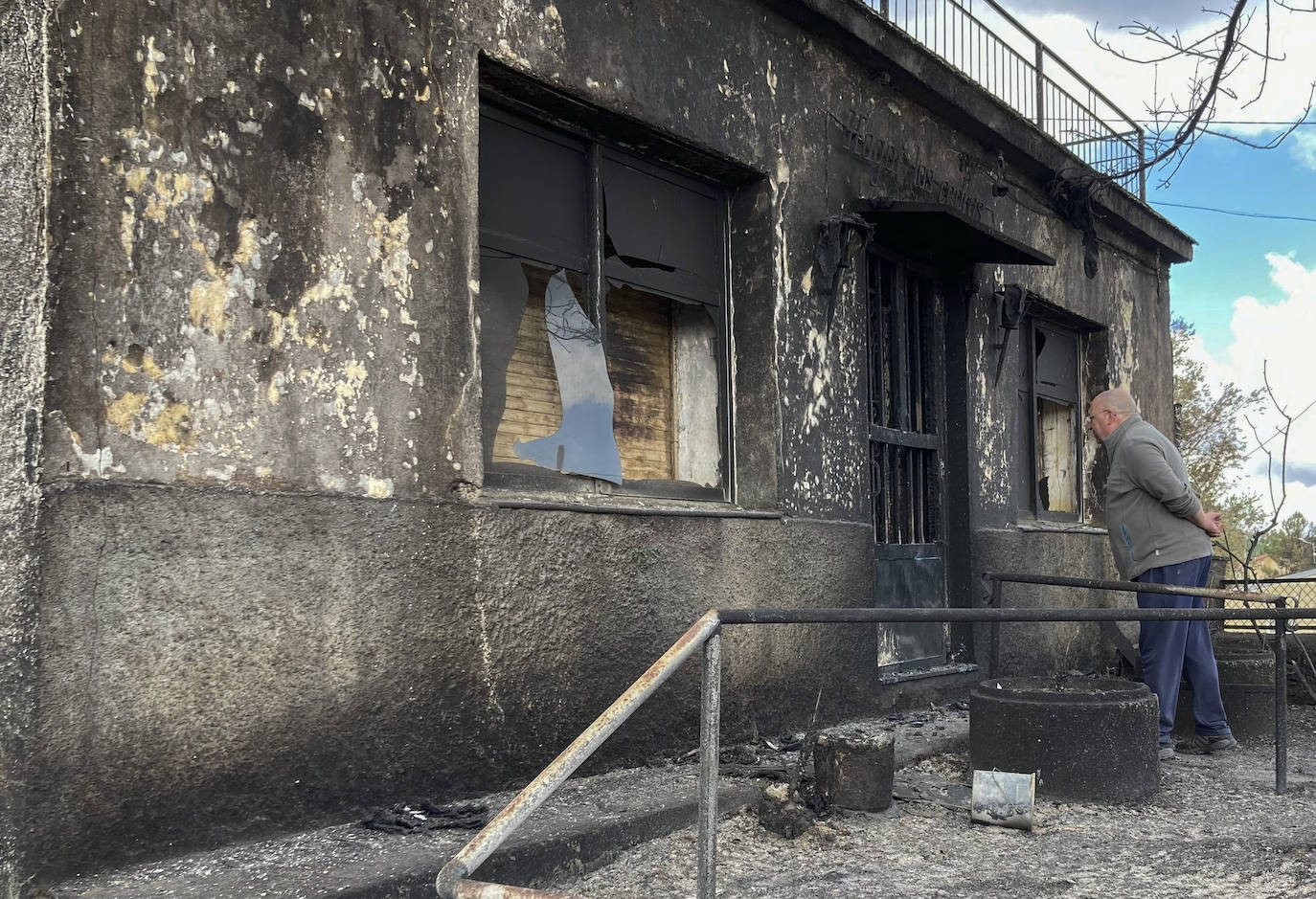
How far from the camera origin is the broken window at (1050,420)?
8836 millimetres

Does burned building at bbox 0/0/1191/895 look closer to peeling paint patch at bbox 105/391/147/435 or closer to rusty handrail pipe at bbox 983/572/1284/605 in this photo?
peeling paint patch at bbox 105/391/147/435

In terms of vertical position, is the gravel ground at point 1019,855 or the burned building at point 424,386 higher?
the burned building at point 424,386

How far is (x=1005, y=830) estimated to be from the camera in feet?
13.8

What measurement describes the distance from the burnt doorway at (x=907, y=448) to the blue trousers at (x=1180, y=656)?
147cm

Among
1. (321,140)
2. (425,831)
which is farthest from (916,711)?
(321,140)

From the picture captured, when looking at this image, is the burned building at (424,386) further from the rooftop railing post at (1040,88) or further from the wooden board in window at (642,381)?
the rooftop railing post at (1040,88)

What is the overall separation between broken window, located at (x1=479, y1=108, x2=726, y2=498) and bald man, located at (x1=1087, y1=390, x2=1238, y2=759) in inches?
85.3

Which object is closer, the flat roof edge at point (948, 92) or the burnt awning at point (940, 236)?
the flat roof edge at point (948, 92)

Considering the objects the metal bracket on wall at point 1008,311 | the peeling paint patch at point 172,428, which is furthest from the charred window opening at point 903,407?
the peeling paint patch at point 172,428

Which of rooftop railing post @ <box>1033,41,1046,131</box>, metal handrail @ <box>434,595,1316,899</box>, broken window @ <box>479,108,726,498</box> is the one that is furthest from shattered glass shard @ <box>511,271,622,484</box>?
rooftop railing post @ <box>1033,41,1046,131</box>

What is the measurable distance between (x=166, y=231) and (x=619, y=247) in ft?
7.56

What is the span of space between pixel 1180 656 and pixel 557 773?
4275mm

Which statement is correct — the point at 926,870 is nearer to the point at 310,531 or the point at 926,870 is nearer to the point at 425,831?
the point at 425,831

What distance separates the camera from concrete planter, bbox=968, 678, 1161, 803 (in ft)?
14.8
